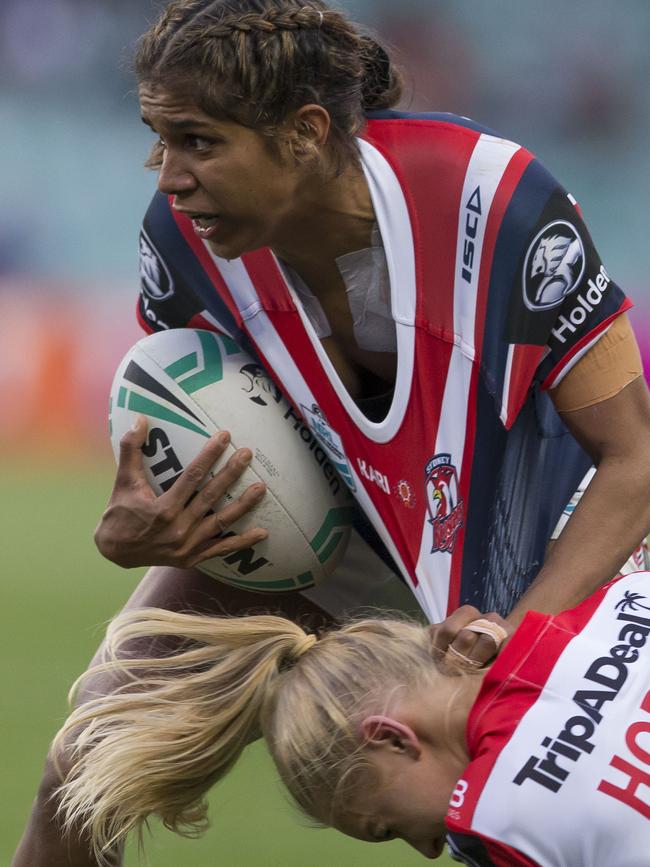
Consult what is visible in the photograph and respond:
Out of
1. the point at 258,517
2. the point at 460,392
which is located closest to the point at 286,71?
the point at 460,392

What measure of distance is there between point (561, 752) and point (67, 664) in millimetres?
3565

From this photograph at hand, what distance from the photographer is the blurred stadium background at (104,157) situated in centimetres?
1036

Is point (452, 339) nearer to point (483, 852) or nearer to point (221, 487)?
point (221, 487)

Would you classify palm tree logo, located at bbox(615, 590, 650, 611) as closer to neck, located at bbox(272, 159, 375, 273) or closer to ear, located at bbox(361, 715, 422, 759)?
ear, located at bbox(361, 715, 422, 759)

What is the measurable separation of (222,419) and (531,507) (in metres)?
0.71

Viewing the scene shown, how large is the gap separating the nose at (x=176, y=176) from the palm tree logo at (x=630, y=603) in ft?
3.77

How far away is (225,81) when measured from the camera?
9.00 ft

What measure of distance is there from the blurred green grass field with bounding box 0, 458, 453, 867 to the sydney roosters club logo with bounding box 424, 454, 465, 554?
600mm

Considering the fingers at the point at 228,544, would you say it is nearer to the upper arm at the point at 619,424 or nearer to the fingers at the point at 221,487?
the fingers at the point at 221,487

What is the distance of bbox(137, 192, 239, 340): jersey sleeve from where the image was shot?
10.6 feet

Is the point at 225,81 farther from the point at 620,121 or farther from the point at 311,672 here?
the point at 620,121

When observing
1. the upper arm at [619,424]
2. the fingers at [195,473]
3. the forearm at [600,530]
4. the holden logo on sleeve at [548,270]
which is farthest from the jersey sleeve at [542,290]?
the fingers at [195,473]

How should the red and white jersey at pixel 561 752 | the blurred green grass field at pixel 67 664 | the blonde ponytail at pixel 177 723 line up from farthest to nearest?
the blurred green grass field at pixel 67 664, the blonde ponytail at pixel 177 723, the red and white jersey at pixel 561 752

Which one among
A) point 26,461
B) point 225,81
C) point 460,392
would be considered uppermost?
point 225,81
